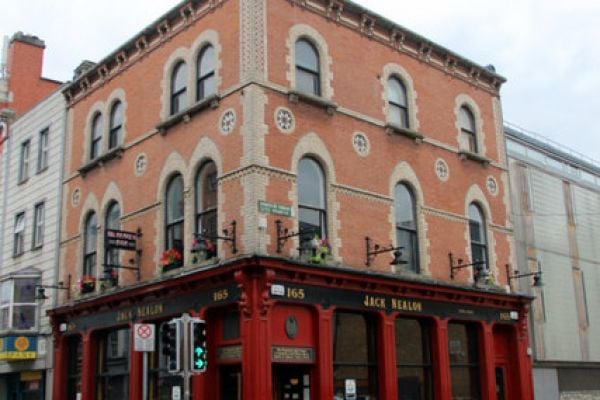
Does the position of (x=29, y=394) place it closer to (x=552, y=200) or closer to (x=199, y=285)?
(x=199, y=285)

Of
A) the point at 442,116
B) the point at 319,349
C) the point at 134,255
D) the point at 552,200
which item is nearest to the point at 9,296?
the point at 134,255

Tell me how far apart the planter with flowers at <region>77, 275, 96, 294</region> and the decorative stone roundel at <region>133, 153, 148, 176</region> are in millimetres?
3915

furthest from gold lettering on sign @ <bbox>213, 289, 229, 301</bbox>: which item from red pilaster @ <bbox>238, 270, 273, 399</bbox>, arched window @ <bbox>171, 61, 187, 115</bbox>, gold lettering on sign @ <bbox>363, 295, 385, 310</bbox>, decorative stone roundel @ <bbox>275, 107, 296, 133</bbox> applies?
arched window @ <bbox>171, 61, 187, 115</bbox>

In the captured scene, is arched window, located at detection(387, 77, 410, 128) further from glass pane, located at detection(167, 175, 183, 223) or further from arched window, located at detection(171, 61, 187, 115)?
glass pane, located at detection(167, 175, 183, 223)

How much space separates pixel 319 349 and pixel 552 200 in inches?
599

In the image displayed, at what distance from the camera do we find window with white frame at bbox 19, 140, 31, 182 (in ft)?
100

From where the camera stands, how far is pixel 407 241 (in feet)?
74.2

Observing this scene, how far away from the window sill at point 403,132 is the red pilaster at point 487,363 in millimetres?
6113

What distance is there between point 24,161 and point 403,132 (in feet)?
53.3

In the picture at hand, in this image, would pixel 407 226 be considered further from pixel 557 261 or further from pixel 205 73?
pixel 557 261

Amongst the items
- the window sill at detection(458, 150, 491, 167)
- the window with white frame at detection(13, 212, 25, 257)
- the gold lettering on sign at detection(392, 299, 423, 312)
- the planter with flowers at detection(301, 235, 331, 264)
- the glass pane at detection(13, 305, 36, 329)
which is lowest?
the gold lettering on sign at detection(392, 299, 423, 312)

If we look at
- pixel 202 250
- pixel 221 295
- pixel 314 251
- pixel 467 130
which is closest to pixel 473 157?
pixel 467 130

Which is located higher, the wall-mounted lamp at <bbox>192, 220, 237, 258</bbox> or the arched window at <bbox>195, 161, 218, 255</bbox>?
the arched window at <bbox>195, 161, 218, 255</bbox>

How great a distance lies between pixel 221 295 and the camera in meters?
18.5
